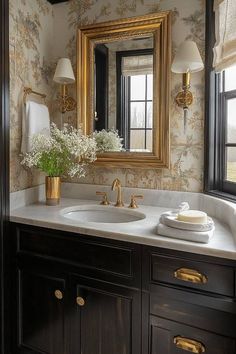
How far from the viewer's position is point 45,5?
6.68 feet


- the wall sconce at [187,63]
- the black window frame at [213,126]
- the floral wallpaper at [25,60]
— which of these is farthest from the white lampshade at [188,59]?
the floral wallpaper at [25,60]

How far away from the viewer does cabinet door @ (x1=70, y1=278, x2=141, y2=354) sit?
1318 millimetres

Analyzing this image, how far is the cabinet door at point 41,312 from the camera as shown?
153 centimetres

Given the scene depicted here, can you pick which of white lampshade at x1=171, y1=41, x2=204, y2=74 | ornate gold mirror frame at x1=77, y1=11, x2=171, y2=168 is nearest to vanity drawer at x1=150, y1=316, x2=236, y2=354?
ornate gold mirror frame at x1=77, y1=11, x2=171, y2=168

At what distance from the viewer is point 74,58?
205 centimetres

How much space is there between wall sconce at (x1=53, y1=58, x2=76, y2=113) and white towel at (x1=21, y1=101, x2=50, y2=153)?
21cm

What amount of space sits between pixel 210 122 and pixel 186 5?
71 centimetres

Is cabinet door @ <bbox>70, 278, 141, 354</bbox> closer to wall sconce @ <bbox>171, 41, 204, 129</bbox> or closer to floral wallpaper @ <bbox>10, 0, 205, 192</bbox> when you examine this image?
floral wallpaper @ <bbox>10, 0, 205, 192</bbox>

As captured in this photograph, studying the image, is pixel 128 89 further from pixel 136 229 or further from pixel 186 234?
pixel 186 234

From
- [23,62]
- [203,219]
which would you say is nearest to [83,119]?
[23,62]

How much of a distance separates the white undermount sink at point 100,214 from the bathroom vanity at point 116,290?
10cm

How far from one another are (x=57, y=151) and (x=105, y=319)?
983 mm

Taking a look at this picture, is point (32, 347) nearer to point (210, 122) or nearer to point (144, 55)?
point (210, 122)

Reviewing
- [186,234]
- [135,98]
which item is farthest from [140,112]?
[186,234]
